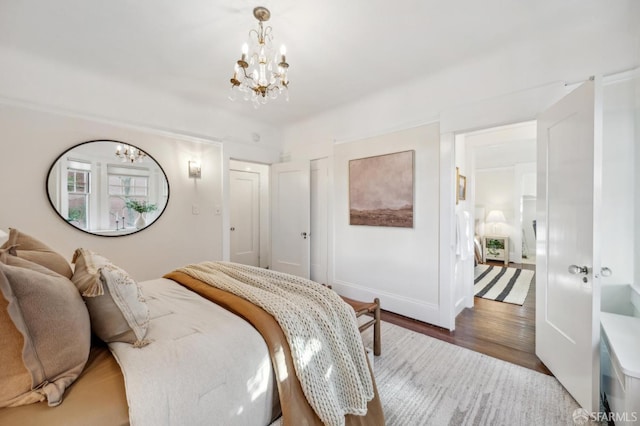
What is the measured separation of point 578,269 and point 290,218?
334cm

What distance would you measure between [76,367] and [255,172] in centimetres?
477

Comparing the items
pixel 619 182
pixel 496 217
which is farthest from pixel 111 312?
pixel 496 217

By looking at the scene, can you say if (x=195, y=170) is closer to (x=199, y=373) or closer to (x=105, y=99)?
(x=105, y=99)

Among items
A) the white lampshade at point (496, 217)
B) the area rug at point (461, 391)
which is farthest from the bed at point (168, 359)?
the white lampshade at point (496, 217)

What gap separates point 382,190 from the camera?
130 inches

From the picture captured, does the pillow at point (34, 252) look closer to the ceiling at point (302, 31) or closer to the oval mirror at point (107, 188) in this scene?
the oval mirror at point (107, 188)

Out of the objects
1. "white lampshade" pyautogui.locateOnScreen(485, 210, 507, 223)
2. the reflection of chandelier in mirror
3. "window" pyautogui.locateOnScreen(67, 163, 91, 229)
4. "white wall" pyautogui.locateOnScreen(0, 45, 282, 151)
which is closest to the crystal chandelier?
"white wall" pyautogui.locateOnScreen(0, 45, 282, 151)

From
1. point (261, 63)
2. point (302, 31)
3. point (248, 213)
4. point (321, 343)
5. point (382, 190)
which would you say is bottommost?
point (321, 343)

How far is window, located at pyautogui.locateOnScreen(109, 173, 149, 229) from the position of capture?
2883mm

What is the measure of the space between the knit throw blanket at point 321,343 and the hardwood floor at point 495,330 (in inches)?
60.5

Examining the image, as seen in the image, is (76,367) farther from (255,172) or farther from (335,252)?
(255,172)

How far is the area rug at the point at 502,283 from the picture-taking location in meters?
3.80

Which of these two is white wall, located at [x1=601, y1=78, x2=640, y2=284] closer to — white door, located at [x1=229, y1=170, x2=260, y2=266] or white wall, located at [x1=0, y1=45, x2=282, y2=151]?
white wall, located at [x1=0, y1=45, x2=282, y2=151]

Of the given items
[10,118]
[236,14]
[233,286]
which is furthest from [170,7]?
[233,286]
